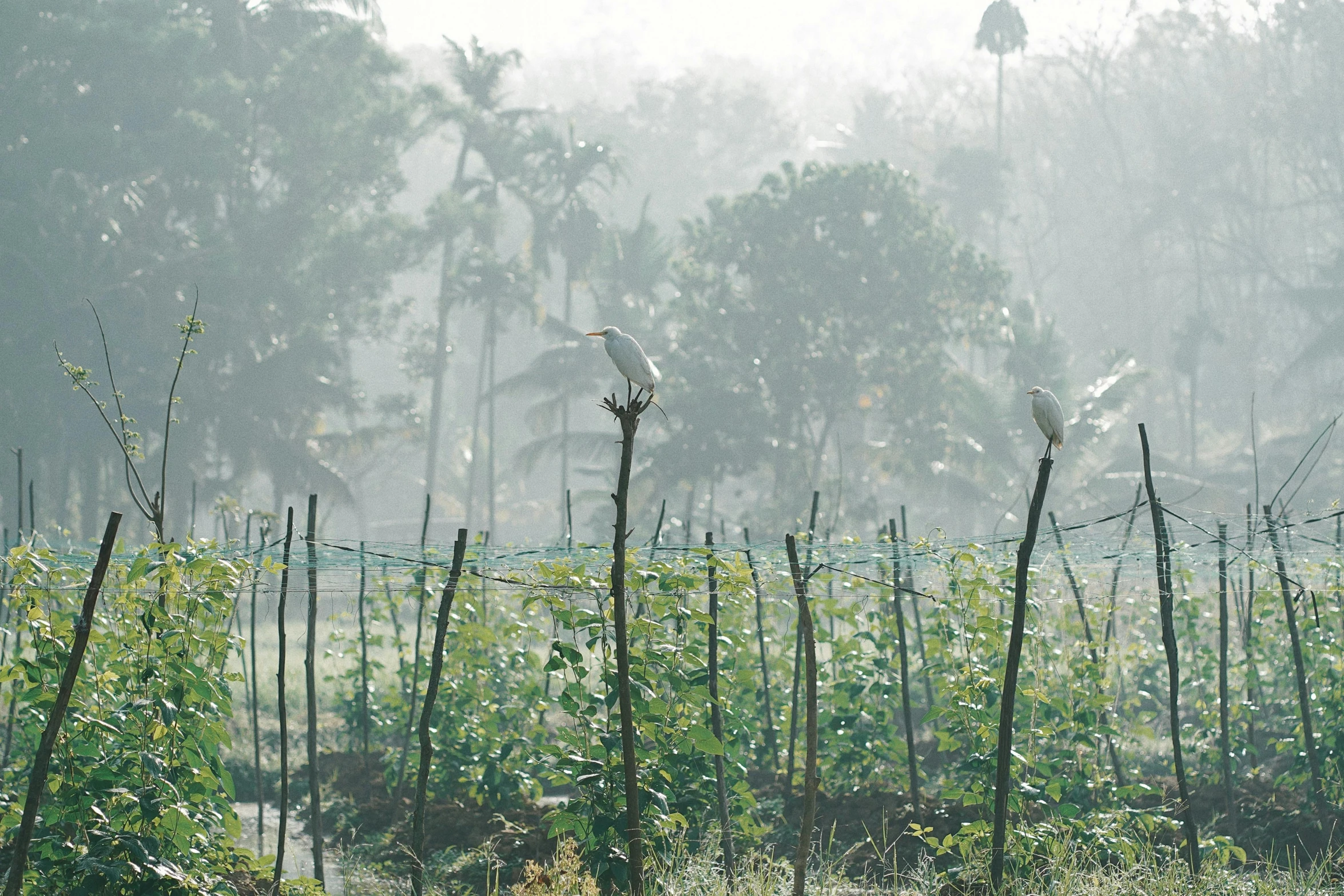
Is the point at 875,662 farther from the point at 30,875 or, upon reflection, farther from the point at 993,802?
the point at 30,875

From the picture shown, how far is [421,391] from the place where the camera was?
49.6 meters

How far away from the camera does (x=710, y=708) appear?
267 inches

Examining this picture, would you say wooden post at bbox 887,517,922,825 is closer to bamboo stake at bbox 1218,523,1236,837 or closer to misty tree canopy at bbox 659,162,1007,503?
bamboo stake at bbox 1218,523,1236,837

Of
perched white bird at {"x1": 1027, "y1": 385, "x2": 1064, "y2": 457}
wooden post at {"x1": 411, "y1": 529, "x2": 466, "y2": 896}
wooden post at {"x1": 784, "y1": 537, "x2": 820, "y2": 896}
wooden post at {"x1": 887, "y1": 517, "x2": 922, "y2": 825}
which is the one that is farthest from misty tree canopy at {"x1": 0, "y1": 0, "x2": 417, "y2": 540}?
wooden post at {"x1": 784, "y1": 537, "x2": 820, "y2": 896}

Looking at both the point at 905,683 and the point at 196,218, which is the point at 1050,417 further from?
the point at 196,218

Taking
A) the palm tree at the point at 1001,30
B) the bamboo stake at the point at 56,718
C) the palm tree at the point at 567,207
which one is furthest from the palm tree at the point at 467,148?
the bamboo stake at the point at 56,718

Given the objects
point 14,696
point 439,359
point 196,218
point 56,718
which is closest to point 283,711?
point 14,696

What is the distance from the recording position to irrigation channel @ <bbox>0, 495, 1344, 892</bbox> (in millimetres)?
5320

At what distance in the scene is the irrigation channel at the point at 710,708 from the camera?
5.32 meters

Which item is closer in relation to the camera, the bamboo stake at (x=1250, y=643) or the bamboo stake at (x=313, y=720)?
the bamboo stake at (x=313, y=720)

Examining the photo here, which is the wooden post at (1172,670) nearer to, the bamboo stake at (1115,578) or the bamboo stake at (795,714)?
the bamboo stake at (1115,578)

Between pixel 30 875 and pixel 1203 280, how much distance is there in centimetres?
4319

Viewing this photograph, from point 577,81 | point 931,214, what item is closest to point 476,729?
point 931,214

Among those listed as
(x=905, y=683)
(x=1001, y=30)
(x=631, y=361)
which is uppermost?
(x=1001, y=30)
